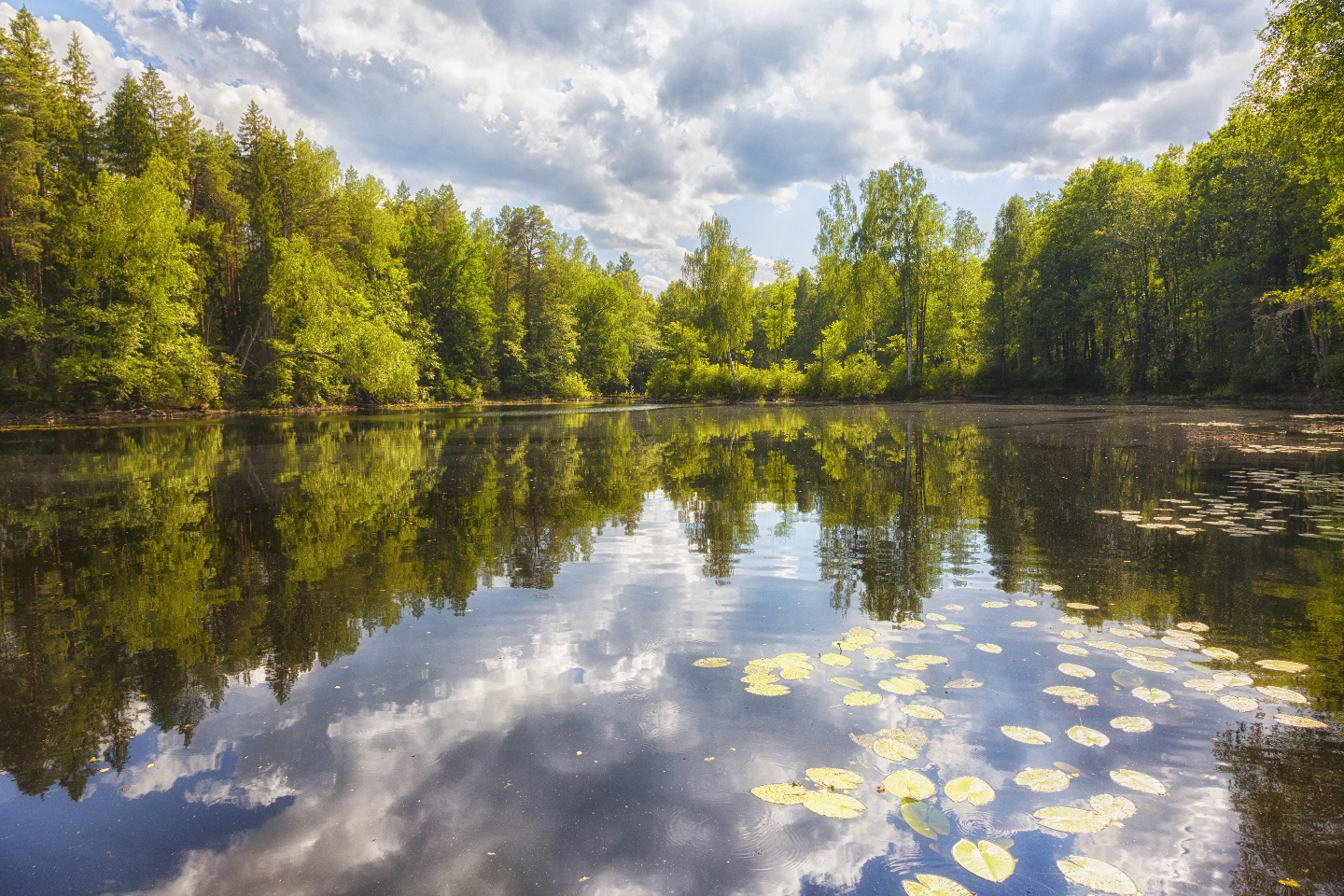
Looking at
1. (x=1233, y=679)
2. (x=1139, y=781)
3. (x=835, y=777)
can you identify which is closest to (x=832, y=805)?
(x=835, y=777)

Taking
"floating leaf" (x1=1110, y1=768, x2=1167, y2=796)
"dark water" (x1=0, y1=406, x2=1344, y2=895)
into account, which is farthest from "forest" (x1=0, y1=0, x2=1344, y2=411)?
"floating leaf" (x1=1110, y1=768, x2=1167, y2=796)

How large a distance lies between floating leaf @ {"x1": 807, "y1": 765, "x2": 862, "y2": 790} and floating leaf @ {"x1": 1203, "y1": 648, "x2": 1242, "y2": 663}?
3.02 meters

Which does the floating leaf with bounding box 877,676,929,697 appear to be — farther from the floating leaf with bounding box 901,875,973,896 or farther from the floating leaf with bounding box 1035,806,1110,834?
the floating leaf with bounding box 901,875,973,896

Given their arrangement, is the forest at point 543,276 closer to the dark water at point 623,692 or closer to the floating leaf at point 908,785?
the dark water at point 623,692

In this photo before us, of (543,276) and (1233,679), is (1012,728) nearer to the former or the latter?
(1233,679)

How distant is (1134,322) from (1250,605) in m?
41.6

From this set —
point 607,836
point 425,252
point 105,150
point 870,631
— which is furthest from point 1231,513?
point 425,252

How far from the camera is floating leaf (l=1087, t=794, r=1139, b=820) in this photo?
2619mm

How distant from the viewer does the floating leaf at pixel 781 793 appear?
9.02 feet

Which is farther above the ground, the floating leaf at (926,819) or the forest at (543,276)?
the forest at (543,276)

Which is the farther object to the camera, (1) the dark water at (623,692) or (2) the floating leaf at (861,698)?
(2) the floating leaf at (861,698)

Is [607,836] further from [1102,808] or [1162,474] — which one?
[1162,474]

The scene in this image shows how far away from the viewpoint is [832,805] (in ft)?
8.86

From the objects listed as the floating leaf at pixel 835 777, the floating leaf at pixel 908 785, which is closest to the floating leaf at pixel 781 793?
the floating leaf at pixel 835 777
